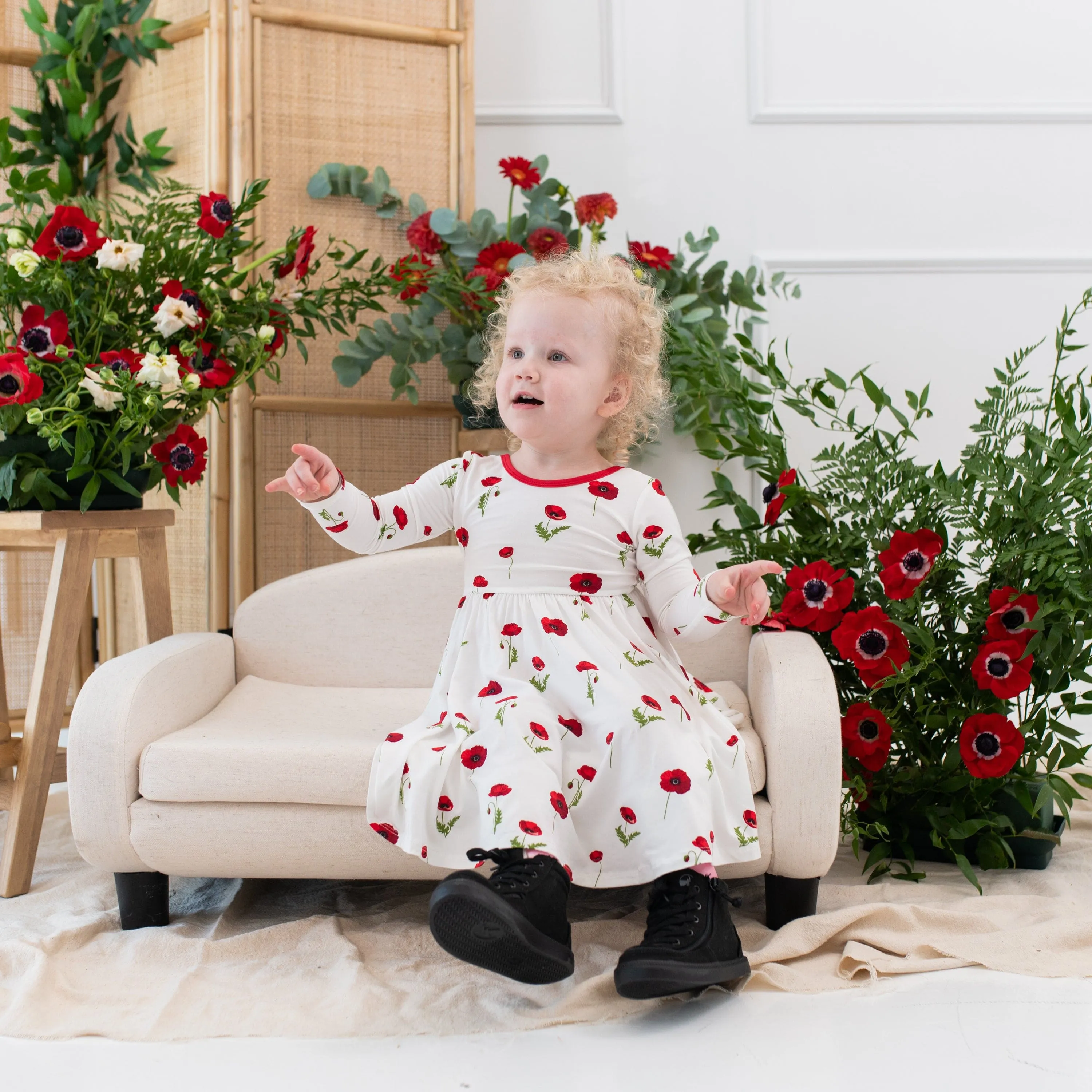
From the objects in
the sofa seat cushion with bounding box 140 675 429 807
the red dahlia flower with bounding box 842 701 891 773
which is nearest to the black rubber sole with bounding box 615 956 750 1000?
the sofa seat cushion with bounding box 140 675 429 807

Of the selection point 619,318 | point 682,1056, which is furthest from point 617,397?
point 682,1056

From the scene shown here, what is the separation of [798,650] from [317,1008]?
2.87 ft

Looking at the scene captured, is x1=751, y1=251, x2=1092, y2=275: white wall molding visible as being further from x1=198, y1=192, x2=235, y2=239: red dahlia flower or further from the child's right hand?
the child's right hand

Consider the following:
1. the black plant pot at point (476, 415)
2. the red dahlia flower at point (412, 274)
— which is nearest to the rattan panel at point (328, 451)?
the black plant pot at point (476, 415)

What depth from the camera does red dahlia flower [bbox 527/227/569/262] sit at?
7.52 ft

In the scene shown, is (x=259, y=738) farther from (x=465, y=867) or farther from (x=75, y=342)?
(x=75, y=342)

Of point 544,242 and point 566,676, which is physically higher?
point 544,242

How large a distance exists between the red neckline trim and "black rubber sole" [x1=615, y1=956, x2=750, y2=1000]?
0.70 m

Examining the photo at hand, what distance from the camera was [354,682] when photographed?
81.9 inches

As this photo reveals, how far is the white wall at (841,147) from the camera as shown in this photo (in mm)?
2668

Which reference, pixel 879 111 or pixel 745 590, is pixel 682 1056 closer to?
pixel 745 590

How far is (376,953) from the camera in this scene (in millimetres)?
1549

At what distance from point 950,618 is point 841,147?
1.43m

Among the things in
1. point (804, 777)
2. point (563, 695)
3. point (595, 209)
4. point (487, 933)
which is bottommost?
point (487, 933)
